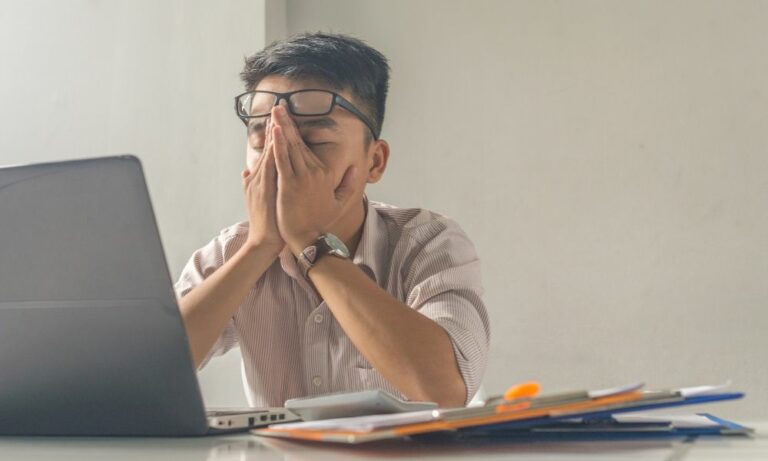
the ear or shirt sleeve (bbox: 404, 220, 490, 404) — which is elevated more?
the ear

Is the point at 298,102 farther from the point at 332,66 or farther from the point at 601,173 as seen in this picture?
the point at 601,173

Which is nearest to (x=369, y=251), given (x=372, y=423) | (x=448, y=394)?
(x=448, y=394)

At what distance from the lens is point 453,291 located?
1410 mm

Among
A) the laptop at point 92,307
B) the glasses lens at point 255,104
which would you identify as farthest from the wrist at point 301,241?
the laptop at point 92,307

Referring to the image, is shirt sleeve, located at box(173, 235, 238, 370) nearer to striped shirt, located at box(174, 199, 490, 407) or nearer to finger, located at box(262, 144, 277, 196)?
striped shirt, located at box(174, 199, 490, 407)

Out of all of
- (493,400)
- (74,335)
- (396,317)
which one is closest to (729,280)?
(396,317)

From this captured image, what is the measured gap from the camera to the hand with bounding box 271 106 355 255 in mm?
1393

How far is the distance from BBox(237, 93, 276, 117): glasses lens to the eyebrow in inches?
0.6

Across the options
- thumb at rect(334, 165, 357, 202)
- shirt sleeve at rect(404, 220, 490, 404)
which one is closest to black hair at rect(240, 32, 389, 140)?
thumb at rect(334, 165, 357, 202)

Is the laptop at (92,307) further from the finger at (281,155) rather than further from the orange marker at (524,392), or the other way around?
the finger at (281,155)

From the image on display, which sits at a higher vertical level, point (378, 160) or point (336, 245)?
point (378, 160)

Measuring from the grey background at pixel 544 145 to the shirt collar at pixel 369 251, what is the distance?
746mm

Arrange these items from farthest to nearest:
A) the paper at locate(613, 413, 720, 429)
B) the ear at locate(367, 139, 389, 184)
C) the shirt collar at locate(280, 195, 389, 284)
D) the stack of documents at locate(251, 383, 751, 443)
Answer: the ear at locate(367, 139, 389, 184) < the shirt collar at locate(280, 195, 389, 284) < the paper at locate(613, 413, 720, 429) < the stack of documents at locate(251, 383, 751, 443)

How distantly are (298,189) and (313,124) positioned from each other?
110 millimetres
